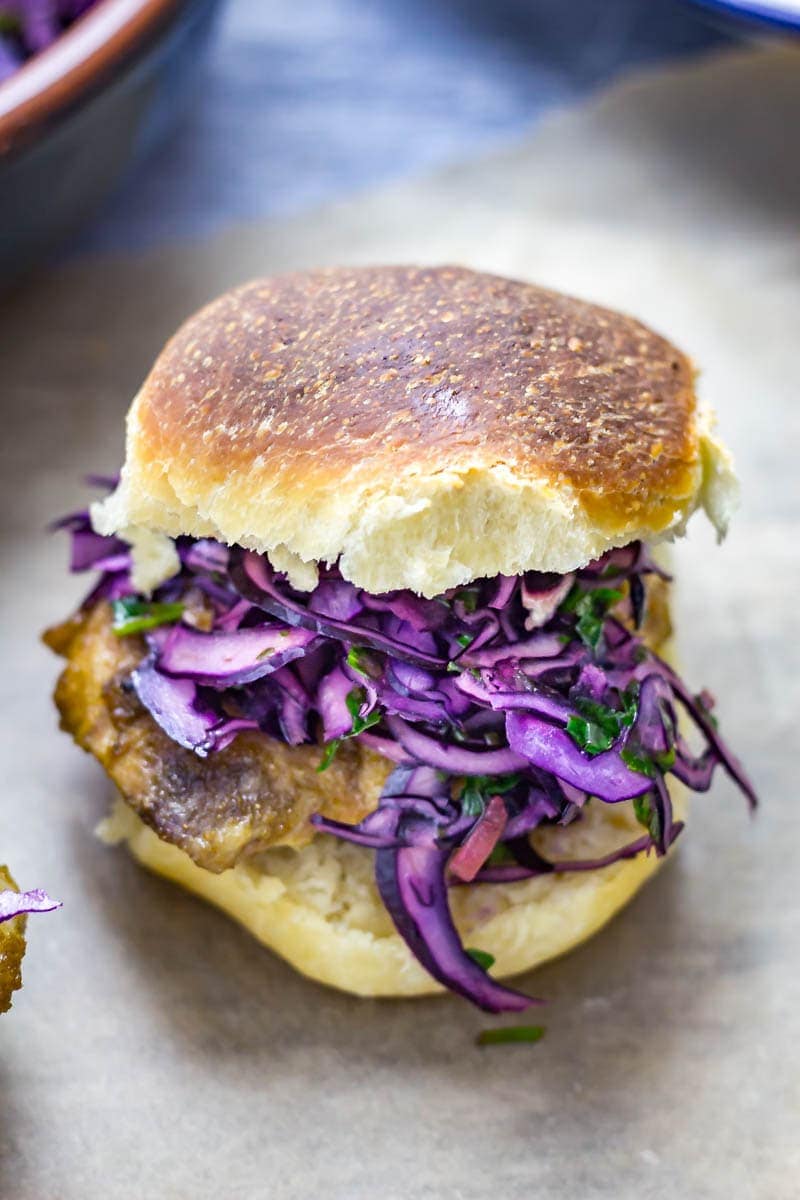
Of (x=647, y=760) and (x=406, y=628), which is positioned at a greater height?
(x=406, y=628)

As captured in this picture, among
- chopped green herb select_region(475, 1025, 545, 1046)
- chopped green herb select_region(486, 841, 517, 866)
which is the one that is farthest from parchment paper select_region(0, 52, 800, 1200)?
chopped green herb select_region(486, 841, 517, 866)

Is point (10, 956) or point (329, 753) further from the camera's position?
point (329, 753)

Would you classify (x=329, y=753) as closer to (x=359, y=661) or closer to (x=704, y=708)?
(x=359, y=661)

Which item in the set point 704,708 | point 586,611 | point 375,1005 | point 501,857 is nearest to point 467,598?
point 586,611

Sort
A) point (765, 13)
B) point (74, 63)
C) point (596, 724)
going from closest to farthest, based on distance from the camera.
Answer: point (596, 724) → point (74, 63) → point (765, 13)

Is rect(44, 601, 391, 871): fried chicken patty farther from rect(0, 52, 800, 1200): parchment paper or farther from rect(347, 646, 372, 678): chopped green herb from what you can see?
rect(0, 52, 800, 1200): parchment paper

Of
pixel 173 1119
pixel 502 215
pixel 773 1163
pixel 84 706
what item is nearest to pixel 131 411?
pixel 84 706
